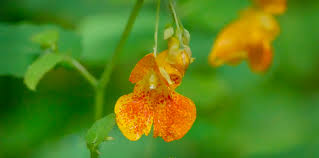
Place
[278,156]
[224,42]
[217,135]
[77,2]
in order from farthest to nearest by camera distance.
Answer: [77,2] → [217,135] → [278,156] → [224,42]

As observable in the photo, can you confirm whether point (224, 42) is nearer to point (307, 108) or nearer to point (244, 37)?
point (244, 37)

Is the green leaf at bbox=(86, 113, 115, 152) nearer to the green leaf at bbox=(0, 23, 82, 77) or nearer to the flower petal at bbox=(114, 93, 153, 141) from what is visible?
the flower petal at bbox=(114, 93, 153, 141)

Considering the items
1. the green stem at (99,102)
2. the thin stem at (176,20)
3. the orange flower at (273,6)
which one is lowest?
the orange flower at (273,6)

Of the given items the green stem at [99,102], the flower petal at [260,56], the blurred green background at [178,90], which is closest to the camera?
the green stem at [99,102]

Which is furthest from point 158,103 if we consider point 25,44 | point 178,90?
point 178,90

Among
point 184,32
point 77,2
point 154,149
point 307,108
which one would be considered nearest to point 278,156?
point 154,149

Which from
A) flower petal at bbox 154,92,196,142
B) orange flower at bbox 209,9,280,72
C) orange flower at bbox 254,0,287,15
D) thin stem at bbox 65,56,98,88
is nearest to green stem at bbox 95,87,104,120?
thin stem at bbox 65,56,98,88

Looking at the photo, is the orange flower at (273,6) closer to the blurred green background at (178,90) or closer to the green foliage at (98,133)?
the blurred green background at (178,90)

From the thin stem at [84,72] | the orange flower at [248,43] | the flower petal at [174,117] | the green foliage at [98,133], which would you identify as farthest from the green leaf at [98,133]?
the orange flower at [248,43]
